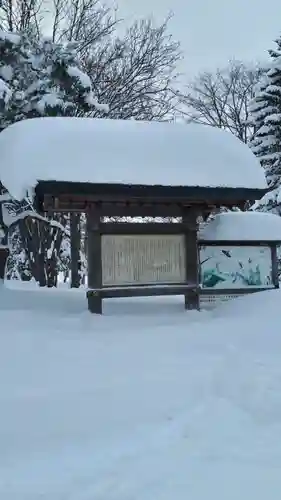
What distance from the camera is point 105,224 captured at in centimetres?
865

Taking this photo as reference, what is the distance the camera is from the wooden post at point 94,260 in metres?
8.53

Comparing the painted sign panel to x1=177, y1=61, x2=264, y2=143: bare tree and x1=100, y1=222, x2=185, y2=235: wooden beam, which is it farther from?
x1=177, y1=61, x2=264, y2=143: bare tree

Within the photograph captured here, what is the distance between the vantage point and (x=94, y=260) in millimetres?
8570

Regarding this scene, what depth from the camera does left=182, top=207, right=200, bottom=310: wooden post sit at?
9.16 meters

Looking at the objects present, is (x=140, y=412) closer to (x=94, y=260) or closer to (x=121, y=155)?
(x=94, y=260)

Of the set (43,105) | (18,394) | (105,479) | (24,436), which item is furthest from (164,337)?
(43,105)

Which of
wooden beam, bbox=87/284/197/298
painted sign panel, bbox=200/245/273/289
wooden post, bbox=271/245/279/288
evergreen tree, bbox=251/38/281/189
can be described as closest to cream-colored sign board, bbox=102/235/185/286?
wooden beam, bbox=87/284/197/298

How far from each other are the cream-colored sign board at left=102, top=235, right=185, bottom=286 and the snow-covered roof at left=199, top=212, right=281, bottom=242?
0.79m

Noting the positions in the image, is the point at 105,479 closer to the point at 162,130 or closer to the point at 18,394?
the point at 18,394

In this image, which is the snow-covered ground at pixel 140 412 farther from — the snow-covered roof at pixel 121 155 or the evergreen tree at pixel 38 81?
the evergreen tree at pixel 38 81

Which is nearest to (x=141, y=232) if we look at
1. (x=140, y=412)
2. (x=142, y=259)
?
(x=142, y=259)

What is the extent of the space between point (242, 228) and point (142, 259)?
6.69 feet

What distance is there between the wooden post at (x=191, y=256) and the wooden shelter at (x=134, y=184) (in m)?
0.02

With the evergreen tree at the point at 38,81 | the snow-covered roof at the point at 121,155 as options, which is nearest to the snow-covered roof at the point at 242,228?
the snow-covered roof at the point at 121,155
